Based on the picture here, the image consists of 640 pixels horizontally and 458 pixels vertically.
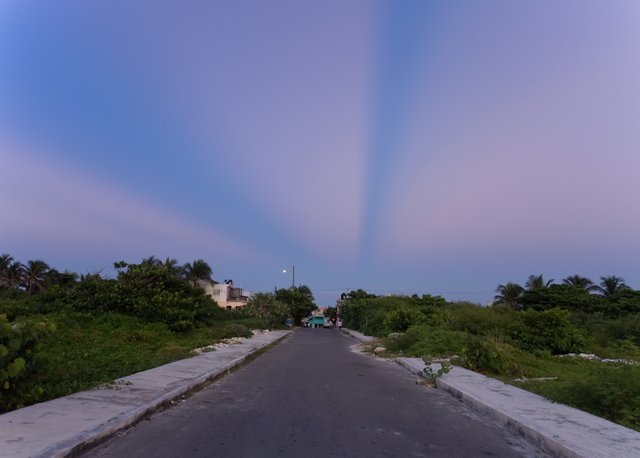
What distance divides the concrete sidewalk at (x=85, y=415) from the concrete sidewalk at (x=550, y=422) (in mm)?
5914

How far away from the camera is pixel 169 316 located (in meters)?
25.3

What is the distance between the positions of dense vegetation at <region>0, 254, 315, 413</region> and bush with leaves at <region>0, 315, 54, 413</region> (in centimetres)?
1

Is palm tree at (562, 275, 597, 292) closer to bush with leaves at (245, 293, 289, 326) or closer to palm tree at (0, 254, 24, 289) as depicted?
bush with leaves at (245, 293, 289, 326)

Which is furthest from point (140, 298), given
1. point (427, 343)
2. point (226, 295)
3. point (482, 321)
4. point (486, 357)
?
point (226, 295)

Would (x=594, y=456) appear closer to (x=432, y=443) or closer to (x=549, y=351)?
(x=432, y=443)

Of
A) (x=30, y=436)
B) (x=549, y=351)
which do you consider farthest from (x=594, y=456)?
(x=549, y=351)

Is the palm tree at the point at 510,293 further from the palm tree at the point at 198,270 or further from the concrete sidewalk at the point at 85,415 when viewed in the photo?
the concrete sidewalk at the point at 85,415

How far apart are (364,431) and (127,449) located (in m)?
3.35

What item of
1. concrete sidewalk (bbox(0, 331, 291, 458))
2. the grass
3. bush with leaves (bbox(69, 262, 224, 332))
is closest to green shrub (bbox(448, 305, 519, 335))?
the grass

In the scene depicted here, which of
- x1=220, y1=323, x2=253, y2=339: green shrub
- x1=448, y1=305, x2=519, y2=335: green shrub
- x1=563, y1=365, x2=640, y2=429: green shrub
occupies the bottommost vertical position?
x1=563, y1=365, x2=640, y2=429: green shrub

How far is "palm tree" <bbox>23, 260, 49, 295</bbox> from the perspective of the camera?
6494cm

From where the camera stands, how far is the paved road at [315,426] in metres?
6.10

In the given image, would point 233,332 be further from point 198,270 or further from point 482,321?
point 198,270

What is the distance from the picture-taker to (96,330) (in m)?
21.1
